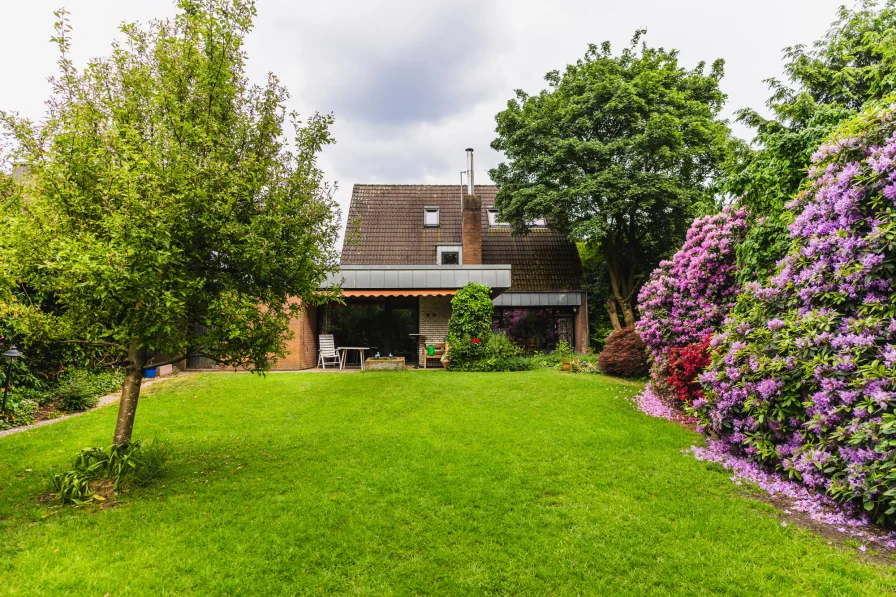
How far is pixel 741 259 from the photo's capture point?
7688 mm

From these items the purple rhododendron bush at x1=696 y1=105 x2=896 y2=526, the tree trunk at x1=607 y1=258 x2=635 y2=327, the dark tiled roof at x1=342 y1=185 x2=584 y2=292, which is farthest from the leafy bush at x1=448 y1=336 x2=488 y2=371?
the purple rhododendron bush at x1=696 y1=105 x2=896 y2=526

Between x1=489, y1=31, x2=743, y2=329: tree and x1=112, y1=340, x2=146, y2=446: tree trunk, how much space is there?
570 inches

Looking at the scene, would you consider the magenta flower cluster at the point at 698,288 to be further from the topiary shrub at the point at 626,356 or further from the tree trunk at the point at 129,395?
the tree trunk at the point at 129,395

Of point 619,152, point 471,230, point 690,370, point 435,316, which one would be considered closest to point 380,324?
point 435,316

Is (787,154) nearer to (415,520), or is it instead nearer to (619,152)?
(415,520)

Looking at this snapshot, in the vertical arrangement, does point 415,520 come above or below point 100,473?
below

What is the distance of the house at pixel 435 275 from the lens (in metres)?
14.2

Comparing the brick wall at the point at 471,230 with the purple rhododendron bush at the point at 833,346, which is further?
the brick wall at the point at 471,230

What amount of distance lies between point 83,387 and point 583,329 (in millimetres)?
16766

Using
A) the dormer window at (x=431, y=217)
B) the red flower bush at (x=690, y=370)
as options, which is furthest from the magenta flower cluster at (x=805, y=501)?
the dormer window at (x=431, y=217)

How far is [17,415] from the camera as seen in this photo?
781 centimetres

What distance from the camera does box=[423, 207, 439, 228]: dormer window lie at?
20391 mm

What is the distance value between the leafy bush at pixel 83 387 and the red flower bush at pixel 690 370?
11723 millimetres

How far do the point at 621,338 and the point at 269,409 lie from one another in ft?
31.0
